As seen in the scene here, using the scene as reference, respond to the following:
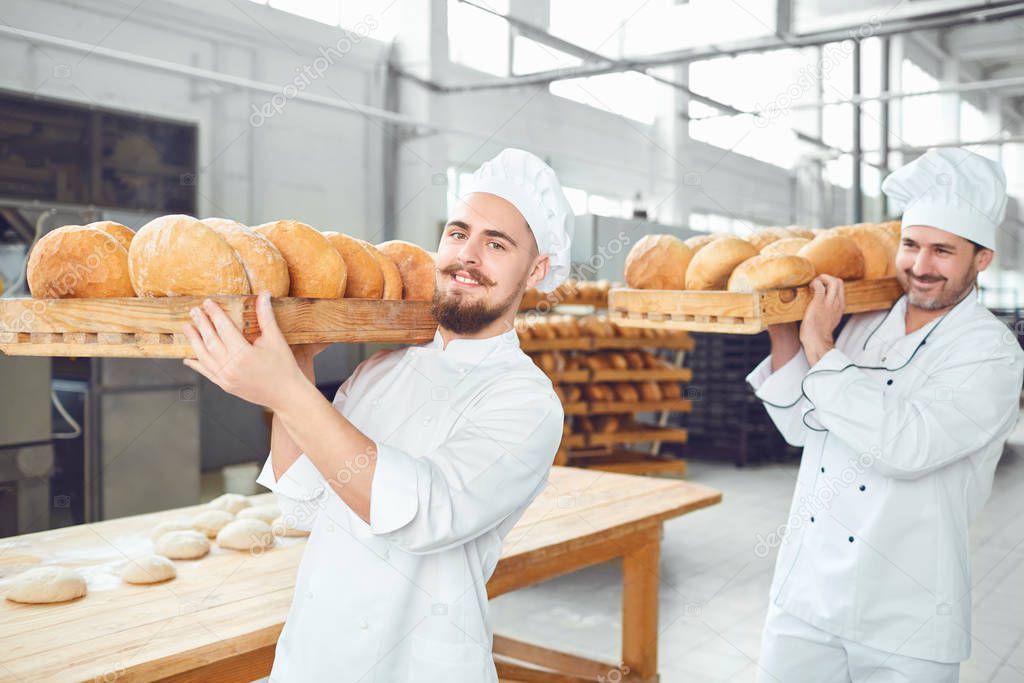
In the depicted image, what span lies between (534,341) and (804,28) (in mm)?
3155

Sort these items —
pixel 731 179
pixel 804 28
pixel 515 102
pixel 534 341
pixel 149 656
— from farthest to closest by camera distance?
pixel 731 179 → pixel 515 102 → pixel 804 28 → pixel 534 341 → pixel 149 656

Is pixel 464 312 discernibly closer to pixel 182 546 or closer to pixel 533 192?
pixel 533 192

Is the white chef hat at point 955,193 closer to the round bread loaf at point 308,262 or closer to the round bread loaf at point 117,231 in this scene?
the round bread loaf at point 308,262

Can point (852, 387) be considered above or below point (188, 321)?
below

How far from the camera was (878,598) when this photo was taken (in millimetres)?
1840

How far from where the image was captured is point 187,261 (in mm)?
1104

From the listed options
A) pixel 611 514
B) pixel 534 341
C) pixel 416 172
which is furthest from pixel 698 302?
pixel 416 172

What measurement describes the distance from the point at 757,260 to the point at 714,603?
266 cm

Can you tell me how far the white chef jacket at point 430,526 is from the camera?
1.18 metres

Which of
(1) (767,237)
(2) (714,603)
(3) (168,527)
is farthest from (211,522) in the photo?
(2) (714,603)

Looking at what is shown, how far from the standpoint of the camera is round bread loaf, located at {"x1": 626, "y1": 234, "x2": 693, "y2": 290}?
6.47 ft

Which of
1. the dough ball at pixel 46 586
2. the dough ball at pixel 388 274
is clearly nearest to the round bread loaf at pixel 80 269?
the dough ball at pixel 388 274

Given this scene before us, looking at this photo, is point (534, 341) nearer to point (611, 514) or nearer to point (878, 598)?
point (611, 514)

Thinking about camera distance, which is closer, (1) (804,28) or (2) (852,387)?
(2) (852,387)
